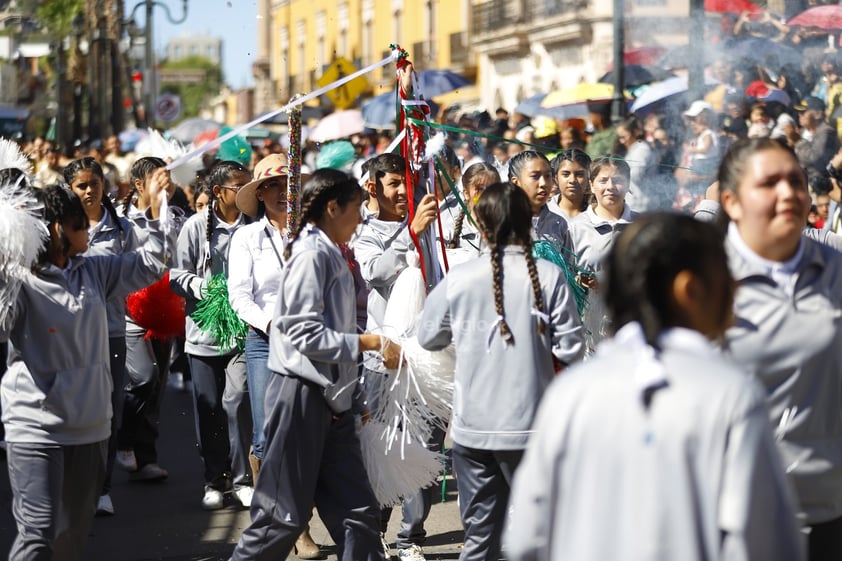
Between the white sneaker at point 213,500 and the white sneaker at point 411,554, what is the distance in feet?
4.99

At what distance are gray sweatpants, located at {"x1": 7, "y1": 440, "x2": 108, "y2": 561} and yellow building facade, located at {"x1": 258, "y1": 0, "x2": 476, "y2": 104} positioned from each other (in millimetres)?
34677

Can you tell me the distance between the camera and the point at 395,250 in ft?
21.0

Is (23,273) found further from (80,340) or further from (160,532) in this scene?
(160,532)

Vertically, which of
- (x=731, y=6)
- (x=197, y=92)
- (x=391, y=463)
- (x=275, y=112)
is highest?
(x=197, y=92)

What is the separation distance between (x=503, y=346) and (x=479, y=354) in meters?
0.09

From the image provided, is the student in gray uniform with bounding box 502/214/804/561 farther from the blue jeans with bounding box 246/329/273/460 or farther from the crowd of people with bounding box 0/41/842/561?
the blue jeans with bounding box 246/329/273/460

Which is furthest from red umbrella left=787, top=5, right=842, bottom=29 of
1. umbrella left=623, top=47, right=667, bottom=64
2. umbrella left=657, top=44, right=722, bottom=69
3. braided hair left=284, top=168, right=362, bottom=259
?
braided hair left=284, top=168, right=362, bottom=259

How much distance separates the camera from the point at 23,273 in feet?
15.9

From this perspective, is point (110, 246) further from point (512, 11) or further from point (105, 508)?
point (512, 11)

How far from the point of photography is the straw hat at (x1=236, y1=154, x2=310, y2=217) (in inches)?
257

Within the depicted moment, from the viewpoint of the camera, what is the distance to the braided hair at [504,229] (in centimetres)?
466

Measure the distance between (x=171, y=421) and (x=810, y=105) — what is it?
668 centimetres

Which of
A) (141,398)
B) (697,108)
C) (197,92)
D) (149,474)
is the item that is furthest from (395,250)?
(197,92)

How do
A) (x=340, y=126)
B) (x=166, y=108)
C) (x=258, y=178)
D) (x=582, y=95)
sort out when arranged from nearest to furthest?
(x=258, y=178)
(x=582, y=95)
(x=340, y=126)
(x=166, y=108)
